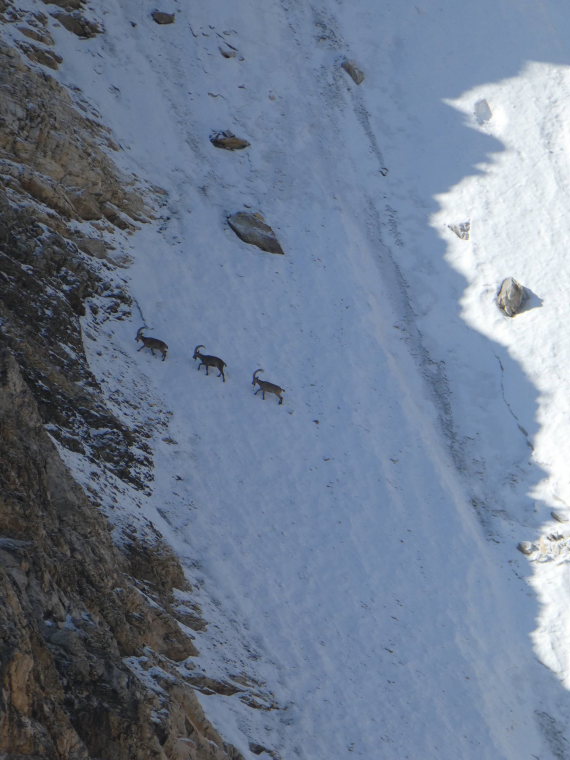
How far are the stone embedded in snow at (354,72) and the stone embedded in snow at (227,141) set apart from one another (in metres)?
5.13

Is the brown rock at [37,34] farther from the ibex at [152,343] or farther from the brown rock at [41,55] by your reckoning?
the ibex at [152,343]

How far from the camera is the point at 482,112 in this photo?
2905cm

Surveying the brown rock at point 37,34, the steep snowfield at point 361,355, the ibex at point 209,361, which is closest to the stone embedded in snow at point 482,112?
the steep snowfield at point 361,355

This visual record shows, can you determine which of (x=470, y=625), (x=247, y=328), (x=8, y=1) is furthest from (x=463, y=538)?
(x=8, y=1)

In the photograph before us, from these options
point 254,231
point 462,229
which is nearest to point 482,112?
point 462,229

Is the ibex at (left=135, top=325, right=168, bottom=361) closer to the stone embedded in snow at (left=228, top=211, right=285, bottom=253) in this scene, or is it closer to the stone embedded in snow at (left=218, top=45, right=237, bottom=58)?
the stone embedded in snow at (left=228, top=211, right=285, bottom=253)

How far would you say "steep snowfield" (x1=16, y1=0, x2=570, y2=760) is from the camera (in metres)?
16.6

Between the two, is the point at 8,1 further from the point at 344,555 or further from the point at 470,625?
the point at 470,625

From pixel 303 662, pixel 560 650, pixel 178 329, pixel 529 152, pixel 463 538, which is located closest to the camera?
pixel 303 662

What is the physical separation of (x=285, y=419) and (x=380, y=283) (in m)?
5.97

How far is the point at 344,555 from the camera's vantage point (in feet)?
61.1

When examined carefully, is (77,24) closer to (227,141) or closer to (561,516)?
(227,141)

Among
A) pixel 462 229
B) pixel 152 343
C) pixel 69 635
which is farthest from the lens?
pixel 462 229

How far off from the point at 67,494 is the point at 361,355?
12.8 meters
